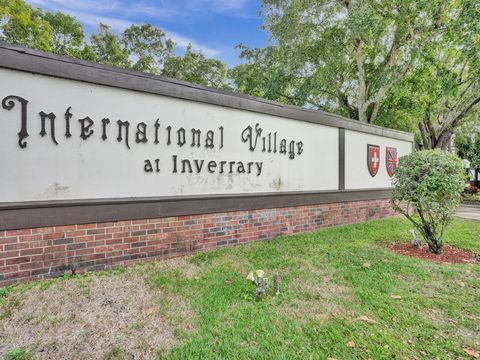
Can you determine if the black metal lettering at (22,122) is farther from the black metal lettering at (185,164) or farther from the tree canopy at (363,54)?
the tree canopy at (363,54)

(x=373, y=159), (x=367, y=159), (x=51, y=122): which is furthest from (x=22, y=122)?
(x=373, y=159)

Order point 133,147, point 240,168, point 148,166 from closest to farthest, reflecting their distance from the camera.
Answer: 1. point 133,147
2. point 148,166
3. point 240,168

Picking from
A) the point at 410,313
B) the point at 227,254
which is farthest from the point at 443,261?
the point at 227,254

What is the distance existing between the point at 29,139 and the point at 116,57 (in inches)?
743

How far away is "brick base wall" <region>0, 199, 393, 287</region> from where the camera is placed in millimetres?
3168

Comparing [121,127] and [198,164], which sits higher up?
[121,127]

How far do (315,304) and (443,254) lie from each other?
3.27m

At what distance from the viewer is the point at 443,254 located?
474cm

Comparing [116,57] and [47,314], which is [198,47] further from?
[47,314]

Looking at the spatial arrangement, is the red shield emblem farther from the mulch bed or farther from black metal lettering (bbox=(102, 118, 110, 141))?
black metal lettering (bbox=(102, 118, 110, 141))

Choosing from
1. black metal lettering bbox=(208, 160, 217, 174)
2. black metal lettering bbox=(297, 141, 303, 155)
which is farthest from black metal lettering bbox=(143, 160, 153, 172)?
black metal lettering bbox=(297, 141, 303, 155)

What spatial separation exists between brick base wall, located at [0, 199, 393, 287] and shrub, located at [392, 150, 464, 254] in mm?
2141

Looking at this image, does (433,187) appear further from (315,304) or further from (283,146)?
(315,304)

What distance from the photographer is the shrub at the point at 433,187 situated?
4539 mm
